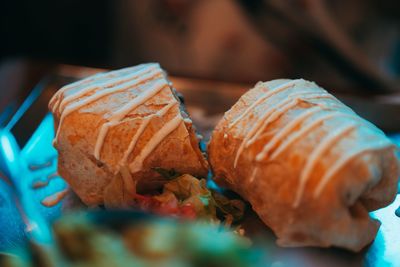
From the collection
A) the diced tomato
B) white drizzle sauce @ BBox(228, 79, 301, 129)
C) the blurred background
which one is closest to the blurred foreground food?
the diced tomato

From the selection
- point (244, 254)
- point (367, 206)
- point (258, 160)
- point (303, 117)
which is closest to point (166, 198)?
point (258, 160)

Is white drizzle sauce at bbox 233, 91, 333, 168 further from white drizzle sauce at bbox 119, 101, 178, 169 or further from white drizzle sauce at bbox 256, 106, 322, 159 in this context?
white drizzle sauce at bbox 119, 101, 178, 169

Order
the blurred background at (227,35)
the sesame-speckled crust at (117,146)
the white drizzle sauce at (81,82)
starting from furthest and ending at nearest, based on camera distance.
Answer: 1. the blurred background at (227,35)
2. the white drizzle sauce at (81,82)
3. the sesame-speckled crust at (117,146)

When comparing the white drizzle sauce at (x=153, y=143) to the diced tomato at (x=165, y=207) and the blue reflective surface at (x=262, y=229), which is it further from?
the blue reflective surface at (x=262, y=229)

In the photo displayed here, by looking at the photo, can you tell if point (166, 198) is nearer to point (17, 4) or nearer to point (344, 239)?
point (344, 239)

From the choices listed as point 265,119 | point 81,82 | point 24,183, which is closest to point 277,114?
point 265,119

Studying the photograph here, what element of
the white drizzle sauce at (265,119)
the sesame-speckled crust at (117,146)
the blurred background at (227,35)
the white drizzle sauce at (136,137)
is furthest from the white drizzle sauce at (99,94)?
the blurred background at (227,35)

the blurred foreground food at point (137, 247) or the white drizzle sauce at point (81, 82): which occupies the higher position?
the white drizzle sauce at point (81, 82)

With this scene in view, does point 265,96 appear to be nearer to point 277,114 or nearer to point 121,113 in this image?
point 277,114
